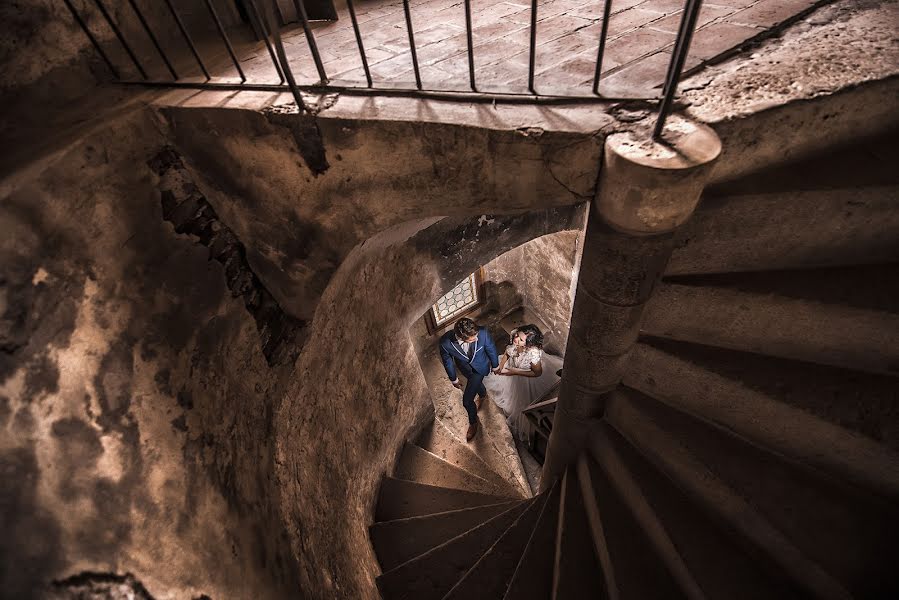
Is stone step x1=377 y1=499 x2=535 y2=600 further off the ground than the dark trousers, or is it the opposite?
the dark trousers

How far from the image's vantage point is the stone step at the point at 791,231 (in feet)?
5.56

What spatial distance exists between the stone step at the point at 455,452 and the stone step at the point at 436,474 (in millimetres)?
211

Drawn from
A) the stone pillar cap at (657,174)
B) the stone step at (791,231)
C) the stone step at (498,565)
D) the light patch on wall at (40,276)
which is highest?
the light patch on wall at (40,276)

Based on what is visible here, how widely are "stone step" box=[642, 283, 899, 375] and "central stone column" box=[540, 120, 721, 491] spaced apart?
0.20m

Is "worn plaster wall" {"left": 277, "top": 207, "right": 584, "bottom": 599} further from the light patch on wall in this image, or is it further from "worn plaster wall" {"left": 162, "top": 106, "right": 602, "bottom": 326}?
the light patch on wall

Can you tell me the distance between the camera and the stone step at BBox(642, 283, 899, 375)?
68.5 inches

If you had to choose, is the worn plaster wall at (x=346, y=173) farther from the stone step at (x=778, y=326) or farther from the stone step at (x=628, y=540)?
the stone step at (x=628, y=540)

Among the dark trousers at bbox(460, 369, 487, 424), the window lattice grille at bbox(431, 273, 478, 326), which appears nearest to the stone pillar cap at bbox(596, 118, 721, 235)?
the dark trousers at bbox(460, 369, 487, 424)

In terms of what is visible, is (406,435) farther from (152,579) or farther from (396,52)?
(396,52)

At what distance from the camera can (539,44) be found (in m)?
2.22

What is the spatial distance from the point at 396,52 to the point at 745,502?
9.47 ft

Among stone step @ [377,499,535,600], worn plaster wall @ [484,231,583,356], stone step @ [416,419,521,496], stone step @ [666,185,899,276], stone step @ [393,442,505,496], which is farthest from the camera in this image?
worn plaster wall @ [484,231,583,356]

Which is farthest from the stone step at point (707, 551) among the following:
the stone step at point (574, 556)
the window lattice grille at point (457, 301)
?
the window lattice grille at point (457, 301)

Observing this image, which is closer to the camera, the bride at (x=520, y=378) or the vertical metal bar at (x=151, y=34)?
the vertical metal bar at (x=151, y=34)
